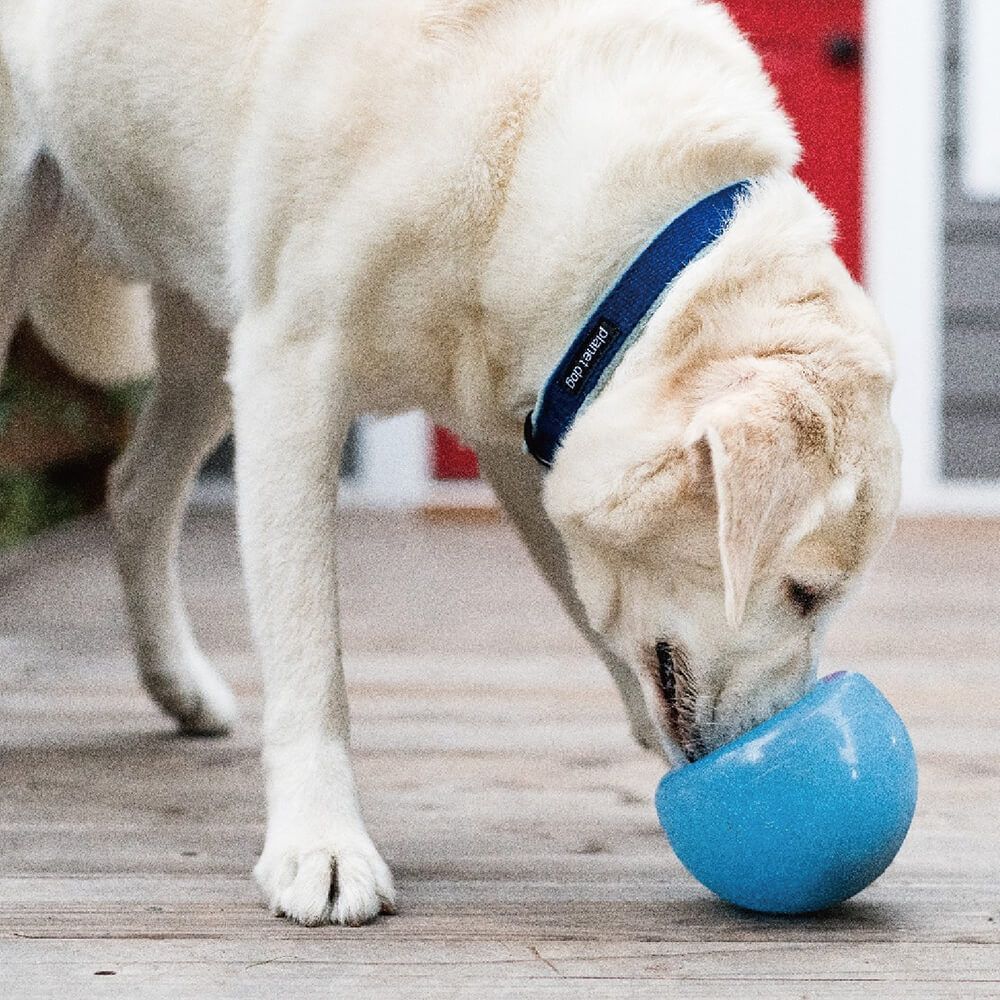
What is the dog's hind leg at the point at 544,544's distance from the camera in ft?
6.66

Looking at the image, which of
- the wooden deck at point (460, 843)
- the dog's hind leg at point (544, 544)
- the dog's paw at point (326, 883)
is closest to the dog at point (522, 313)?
the dog's paw at point (326, 883)

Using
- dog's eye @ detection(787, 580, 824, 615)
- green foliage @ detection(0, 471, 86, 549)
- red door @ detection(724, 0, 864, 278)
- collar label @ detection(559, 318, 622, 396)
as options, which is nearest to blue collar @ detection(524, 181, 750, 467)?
collar label @ detection(559, 318, 622, 396)

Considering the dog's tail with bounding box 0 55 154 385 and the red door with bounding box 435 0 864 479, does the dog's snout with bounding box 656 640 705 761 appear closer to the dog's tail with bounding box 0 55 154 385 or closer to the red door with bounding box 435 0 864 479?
the dog's tail with bounding box 0 55 154 385

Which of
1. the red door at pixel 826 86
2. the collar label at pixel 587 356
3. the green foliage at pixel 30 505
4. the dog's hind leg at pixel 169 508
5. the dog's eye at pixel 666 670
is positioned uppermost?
the collar label at pixel 587 356

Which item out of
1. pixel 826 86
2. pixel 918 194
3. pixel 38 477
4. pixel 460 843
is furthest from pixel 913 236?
pixel 460 843

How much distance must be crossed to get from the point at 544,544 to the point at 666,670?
1.64ft

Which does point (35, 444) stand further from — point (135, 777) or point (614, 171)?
point (614, 171)

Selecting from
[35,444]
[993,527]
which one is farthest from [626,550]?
[993,527]

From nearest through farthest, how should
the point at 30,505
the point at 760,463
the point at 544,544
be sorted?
the point at 760,463
the point at 544,544
the point at 30,505

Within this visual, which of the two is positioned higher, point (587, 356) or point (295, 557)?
point (587, 356)

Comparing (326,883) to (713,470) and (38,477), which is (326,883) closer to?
(713,470)

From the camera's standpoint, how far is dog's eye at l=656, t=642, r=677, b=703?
5.28 feet

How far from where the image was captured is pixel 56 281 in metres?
2.31

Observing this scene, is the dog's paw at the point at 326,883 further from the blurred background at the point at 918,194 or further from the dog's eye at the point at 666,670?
the blurred background at the point at 918,194
